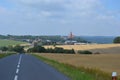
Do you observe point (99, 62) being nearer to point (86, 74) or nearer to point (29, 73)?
point (29, 73)

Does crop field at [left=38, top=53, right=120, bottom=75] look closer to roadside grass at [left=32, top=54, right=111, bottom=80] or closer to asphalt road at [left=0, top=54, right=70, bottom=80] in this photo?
roadside grass at [left=32, top=54, right=111, bottom=80]

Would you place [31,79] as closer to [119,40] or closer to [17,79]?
[17,79]

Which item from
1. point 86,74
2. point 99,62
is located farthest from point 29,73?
point 99,62

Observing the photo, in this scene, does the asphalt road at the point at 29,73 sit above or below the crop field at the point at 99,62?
above

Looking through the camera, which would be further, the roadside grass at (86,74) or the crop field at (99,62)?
the crop field at (99,62)

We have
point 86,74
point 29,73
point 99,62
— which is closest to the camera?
point 86,74

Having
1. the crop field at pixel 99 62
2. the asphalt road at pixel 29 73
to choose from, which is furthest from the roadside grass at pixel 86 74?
the crop field at pixel 99 62

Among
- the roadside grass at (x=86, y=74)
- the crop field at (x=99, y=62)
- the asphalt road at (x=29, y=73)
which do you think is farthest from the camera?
the crop field at (x=99, y=62)

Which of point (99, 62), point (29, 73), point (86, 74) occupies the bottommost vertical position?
point (99, 62)

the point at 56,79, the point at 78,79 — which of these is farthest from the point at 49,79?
the point at 78,79

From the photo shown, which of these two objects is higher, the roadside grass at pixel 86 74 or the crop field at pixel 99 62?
the roadside grass at pixel 86 74

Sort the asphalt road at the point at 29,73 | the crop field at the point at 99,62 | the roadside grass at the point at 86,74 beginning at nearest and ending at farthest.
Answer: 1. the roadside grass at the point at 86,74
2. the asphalt road at the point at 29,73
3. the crop field at the point at 99,62

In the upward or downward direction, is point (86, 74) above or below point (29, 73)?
above

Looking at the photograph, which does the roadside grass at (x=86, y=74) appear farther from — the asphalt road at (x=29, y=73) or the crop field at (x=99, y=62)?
the crop field at (x=99, y=62)
